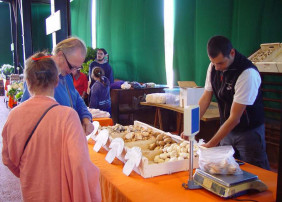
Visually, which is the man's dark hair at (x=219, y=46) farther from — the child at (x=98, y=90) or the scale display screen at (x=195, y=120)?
the child at (x=98, y=90)

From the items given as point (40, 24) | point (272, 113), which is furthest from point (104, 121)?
point (40, 24)

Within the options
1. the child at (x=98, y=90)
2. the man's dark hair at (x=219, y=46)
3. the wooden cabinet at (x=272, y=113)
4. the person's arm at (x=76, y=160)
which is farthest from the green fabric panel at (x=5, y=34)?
the person's arm at (x=76, y=160)

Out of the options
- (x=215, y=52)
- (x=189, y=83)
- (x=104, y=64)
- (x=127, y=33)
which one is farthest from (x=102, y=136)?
(x=127, y=33)

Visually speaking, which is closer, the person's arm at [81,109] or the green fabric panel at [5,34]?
the person's arm at [81,109]

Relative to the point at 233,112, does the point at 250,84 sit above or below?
above

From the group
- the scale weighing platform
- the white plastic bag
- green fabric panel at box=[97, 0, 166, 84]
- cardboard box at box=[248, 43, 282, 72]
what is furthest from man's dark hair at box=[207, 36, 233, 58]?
green fabric panel at box=[97, 0, 166, 84]

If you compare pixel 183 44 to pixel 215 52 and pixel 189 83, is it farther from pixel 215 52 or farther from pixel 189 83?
pixel 215 52

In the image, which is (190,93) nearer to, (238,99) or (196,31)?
(196,31)

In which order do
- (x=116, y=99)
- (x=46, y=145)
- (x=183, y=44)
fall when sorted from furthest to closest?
(x=116, y=99)
(x=183, y=44)
(x=46, y=145)

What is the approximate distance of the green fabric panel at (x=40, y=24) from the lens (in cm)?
1327

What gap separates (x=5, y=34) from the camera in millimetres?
14336

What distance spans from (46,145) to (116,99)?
13.4 feet

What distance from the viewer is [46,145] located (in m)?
1.13

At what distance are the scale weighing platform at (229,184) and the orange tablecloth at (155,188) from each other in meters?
0.04
